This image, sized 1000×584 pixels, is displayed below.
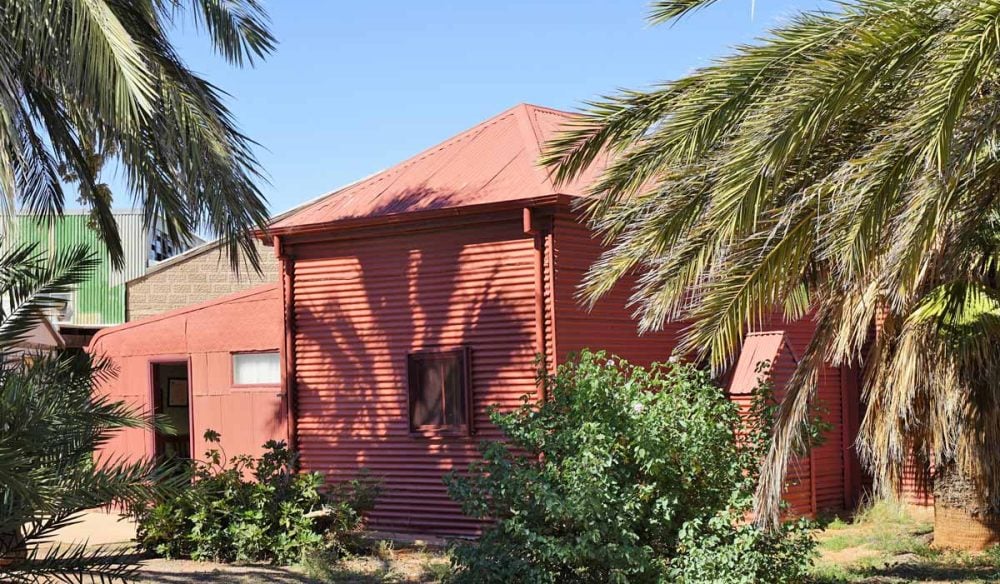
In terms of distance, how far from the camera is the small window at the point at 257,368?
57.6 ft

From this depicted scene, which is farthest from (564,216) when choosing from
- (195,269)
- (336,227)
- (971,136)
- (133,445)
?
(195,269)

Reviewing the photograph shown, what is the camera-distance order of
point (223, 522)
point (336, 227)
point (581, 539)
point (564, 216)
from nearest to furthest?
point (581, 539) < point (223, 522) < point (564, 216) < point (336, 227)

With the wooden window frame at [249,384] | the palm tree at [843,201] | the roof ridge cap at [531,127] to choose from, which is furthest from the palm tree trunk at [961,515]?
the wooden window frame at [249,384]

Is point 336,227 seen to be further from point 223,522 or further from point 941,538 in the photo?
point 941,538

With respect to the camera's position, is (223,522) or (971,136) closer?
(971,136)

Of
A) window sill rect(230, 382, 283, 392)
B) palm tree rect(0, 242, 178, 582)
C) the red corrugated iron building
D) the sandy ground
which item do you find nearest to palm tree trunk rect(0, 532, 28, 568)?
palm tree rect(0, 242, 178, 582)

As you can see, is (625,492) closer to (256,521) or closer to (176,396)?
(256,521)

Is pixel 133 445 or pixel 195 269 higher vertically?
pixel 195 269

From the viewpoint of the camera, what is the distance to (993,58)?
6.43 m

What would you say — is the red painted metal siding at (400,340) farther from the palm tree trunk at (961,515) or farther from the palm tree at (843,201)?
the palm tree trunk at (961,515)

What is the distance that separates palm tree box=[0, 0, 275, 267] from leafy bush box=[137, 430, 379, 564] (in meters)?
3.13

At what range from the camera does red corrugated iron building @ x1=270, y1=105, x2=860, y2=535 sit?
14.4m

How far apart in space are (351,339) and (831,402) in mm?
7111

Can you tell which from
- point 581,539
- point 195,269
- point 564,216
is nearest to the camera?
point 581,539
